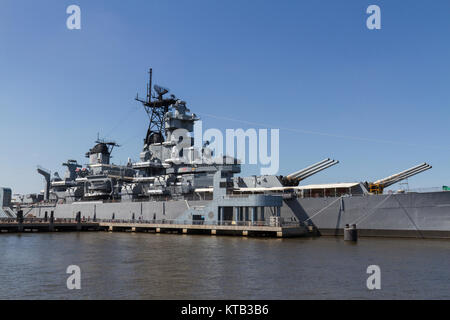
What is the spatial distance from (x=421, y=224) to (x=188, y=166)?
26520 millimetres

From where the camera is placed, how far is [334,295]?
14.0m

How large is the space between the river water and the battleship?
478 centimetres

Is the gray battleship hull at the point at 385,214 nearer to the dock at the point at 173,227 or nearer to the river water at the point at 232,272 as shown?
the dock at the point at 173,227

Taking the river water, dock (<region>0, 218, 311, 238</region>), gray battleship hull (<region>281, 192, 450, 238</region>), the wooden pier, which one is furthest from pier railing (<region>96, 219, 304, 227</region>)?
the river water

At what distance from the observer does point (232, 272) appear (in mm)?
18141

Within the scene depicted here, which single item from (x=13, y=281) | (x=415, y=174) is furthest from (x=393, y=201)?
(x=13, y=281)

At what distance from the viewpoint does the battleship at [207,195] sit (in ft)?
105

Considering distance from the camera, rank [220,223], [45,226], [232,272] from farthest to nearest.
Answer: [45,226] → [220,223] → [232,272]

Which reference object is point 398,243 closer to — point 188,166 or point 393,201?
point 393,201

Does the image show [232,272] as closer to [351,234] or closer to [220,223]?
[351,234]

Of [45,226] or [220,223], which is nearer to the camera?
[220,223]

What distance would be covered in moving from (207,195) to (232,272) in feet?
84.3

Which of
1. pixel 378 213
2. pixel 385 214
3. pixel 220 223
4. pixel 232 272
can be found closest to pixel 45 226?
pixel 220 223

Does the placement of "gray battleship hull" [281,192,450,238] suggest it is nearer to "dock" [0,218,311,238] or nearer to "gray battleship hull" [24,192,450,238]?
"gray battleship hull" [24,192,450,238]
